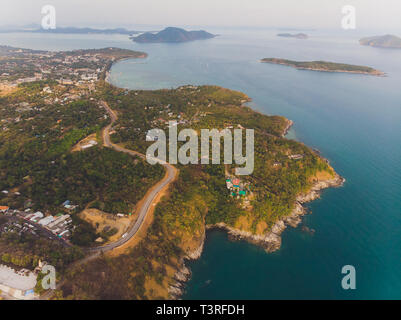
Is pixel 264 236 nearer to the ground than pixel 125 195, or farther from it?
nearer to the ground

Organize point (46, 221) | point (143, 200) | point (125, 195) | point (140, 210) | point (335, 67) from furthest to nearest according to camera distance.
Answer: point (335, 67), point (125, 195), point (143, 200), point (140, 210), point (46, 221)

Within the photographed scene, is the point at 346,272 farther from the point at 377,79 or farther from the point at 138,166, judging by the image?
the point at 377,79

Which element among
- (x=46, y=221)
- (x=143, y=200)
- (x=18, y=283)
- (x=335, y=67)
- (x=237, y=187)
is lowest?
(x=18, y=283)

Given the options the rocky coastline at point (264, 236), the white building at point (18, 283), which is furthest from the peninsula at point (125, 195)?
the white building at point (18, 283)

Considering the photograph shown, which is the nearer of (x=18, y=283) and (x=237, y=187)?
(x=18, y=283)

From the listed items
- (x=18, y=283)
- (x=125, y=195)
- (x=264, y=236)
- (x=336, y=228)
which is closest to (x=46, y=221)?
(x=18, y=283)

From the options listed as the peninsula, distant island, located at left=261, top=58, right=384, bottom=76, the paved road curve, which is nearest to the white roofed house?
the peninsula

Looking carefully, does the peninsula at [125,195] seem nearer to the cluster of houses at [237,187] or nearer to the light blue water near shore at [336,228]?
the cluster of houses at [237,187]

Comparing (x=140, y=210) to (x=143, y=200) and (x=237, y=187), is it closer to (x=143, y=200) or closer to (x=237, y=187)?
(x=143, y=200)

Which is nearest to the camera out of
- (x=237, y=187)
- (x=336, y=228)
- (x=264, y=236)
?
(x=264, y=236)

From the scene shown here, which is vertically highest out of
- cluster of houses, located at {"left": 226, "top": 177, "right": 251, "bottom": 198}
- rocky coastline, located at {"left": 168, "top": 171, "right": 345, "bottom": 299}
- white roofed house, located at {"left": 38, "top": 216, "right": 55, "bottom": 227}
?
cluster of houses, located at {"left": 226, "top": 177, "right": 251, "bottom": 198}

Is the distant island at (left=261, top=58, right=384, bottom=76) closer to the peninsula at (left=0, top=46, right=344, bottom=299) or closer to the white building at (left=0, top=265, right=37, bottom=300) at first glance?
the peninsula at (left=0, top=46, right=344, bottom=299)

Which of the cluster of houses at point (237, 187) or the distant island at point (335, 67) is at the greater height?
the distant island at point (335, 67)
